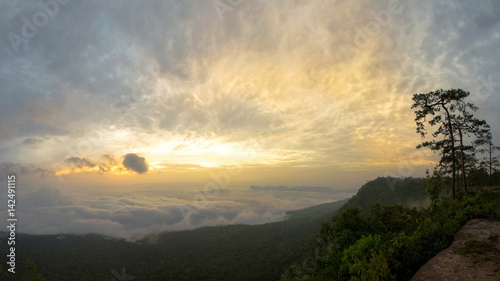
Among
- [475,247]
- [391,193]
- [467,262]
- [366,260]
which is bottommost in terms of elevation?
[391,193]

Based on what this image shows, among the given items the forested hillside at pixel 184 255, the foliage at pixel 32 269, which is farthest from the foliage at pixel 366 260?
the forested hillside at pixel 184 255

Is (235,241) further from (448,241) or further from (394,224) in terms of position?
(448,241)

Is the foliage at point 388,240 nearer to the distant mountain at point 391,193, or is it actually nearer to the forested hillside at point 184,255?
the distant mountain at point 391,193

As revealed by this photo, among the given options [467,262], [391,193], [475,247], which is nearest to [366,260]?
[467,262]

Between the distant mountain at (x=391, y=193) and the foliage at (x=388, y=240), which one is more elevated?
the foliage at (x=388, y=240)

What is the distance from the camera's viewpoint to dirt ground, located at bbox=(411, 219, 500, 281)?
894cm

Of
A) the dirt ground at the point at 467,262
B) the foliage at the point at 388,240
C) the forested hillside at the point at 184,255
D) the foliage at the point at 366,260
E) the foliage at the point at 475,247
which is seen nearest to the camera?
the foliage at the point at 366,260

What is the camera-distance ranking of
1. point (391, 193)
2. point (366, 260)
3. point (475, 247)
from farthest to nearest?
point (391, 193) → point (366, 260) → point (475, 247)

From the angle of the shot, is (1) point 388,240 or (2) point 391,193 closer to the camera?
(1) point 388,240

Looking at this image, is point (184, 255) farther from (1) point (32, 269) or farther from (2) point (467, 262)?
(2) point (467, 262)

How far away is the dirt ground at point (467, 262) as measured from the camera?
894 cm

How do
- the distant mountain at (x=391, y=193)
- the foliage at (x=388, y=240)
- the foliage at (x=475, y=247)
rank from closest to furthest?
the foliage at (x=475, y=247) < the foliage at (x=388, y=240) < the distant mountain at (x=391, y=193)

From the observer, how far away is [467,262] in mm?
9766

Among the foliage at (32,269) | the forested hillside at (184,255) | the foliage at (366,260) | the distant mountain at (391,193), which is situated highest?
the foliage at (366,260)
